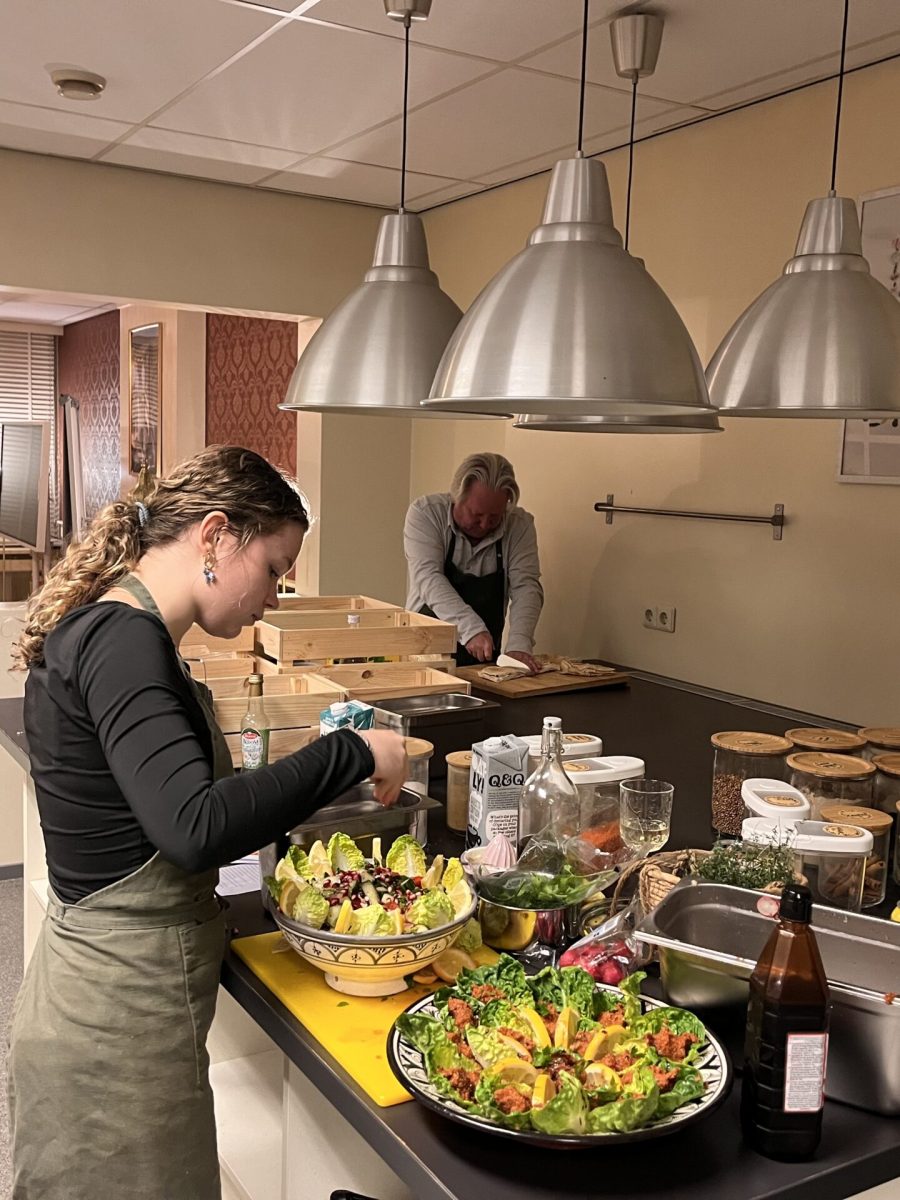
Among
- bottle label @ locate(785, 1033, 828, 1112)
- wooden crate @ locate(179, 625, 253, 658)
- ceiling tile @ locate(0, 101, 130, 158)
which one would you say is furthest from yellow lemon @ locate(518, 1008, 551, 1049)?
ceiling tile @ locate(0, 101, 130, 158)

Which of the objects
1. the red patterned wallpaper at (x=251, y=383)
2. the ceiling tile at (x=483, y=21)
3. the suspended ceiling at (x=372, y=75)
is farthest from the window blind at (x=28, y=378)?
the ceiling tile at (x=483, y=21)

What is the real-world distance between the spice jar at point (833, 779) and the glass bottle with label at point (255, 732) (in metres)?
0.88

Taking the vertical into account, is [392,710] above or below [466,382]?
below

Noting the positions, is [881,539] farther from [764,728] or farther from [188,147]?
[188,147]

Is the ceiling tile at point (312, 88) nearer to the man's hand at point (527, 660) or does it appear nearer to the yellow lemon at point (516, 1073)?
the man's hand at point (527, 660)

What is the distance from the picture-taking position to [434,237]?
477 centimetres

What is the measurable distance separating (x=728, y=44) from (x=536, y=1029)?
2557 millimetres

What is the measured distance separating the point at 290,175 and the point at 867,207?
221 centimetres

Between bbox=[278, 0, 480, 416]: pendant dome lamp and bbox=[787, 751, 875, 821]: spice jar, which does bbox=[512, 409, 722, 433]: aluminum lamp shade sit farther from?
bbox=[787, 751, 875, 821]: spice jar

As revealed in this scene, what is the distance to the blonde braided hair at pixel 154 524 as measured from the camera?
1.44 metres

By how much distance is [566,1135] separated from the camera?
0.98m

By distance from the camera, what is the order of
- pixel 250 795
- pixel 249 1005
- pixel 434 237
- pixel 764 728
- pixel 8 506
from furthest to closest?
pixel 8 506, pixel 434 237, pixel 764 728, pixel 249 1005, pixel 250 795

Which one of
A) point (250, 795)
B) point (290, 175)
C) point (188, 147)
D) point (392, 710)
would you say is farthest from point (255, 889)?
point (290, 175)

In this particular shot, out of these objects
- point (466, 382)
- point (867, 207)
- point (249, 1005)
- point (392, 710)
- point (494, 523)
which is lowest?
point (249, 1005)
